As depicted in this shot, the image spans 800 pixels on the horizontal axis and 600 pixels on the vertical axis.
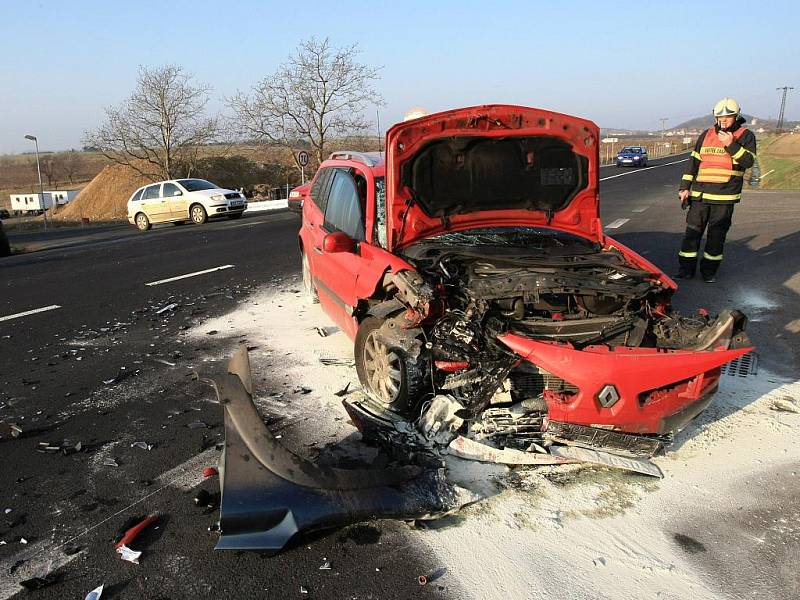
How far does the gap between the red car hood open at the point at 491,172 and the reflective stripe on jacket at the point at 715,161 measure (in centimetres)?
307

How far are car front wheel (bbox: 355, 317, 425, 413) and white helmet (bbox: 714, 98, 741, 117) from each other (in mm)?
5248

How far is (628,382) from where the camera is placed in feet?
10.5

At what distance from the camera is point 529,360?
10.9 ft

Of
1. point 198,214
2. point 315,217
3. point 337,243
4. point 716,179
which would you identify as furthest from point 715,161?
point 198,214

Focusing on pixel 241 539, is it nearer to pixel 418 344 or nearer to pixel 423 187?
pixel 418 344

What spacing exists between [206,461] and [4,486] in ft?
3.69

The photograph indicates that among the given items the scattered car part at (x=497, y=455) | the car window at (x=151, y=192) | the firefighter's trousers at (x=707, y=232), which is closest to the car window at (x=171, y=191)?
the car window at (x=151, y=192)

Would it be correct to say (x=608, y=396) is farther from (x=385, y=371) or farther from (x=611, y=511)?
(x=385, y=371)

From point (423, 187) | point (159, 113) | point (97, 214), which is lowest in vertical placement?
point (97, 214)

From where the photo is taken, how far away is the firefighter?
6.92m

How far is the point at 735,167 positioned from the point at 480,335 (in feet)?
17.0

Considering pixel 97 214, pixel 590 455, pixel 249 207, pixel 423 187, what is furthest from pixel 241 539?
pixel 97 214

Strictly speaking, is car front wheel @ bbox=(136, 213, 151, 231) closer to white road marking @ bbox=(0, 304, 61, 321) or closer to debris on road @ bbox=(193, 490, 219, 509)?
white road marking @ bbox=(0, 304, 61, 321)

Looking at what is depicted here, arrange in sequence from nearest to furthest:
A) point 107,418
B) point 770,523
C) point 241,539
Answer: point 241,539, point 770,523, point 107,418
